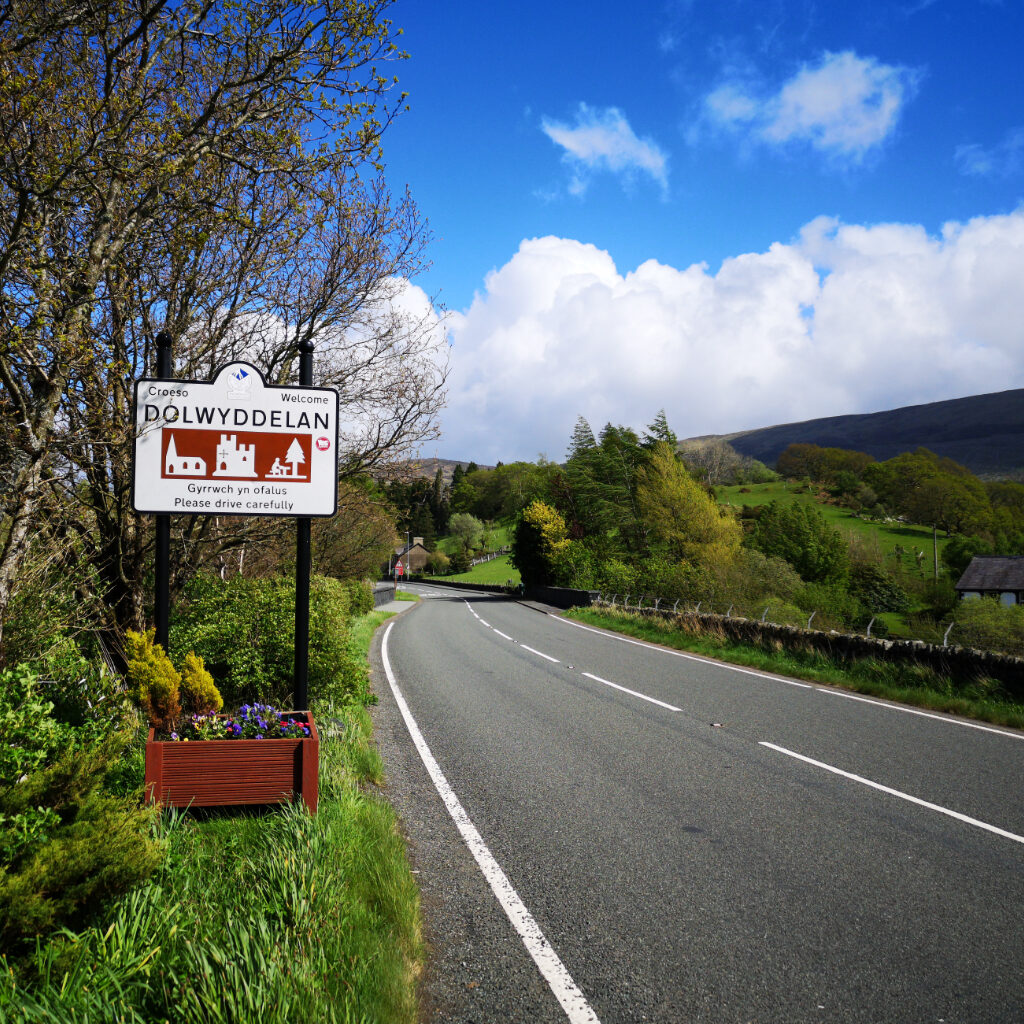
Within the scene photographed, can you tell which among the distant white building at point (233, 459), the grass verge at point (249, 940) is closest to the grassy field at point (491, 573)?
the distant white building at point (233, 459)

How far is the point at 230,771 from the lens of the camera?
4.69m

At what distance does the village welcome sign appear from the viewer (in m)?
5.64

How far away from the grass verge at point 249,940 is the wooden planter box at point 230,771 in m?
0.16

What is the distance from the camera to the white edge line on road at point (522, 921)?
306cm

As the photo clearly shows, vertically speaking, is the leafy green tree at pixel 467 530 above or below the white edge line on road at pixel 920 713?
above

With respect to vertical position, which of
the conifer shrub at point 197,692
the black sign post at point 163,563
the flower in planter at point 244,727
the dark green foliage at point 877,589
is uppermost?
the black sign post at point 163,563

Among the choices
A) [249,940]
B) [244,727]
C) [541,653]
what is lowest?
[541,653]

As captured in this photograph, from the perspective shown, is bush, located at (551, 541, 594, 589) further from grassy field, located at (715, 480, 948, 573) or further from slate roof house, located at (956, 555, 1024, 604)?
slate roof house, located at (956, 555, 1024, 604)

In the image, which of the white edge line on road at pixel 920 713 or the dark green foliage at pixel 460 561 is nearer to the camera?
the white edge line on road at pixel 920 713

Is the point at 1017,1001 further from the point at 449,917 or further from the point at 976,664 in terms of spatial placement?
the point at 976,664

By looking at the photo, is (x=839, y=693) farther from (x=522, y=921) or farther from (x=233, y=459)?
(x=233, y=459)

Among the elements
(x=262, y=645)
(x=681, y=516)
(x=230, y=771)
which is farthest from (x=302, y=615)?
(x=681, y=516)

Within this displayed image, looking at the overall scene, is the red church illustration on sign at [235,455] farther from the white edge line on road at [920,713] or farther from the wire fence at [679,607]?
the wire fence at [679,607]

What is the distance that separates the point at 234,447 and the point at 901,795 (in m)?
6.21
